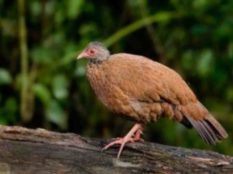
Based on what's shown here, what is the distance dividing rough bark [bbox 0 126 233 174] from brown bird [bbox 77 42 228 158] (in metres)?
0.22

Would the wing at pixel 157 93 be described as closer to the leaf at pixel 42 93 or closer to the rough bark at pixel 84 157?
the rough bark at pixel 84 157

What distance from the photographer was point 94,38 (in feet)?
26.3

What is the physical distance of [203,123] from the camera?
5285 millimetres

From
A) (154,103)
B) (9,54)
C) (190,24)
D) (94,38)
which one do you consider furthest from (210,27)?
(154,103)

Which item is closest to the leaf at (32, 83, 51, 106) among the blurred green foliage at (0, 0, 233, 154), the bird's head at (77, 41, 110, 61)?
the blurred green foliage at (0, 0, 233, 154)

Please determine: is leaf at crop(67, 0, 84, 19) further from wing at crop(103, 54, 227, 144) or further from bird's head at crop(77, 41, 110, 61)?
wing at crop(103, 54, 227, 144)

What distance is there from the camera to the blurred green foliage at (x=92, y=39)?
7863 millimetres

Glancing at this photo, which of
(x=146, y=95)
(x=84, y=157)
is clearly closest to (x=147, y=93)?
(x=146, y=95)

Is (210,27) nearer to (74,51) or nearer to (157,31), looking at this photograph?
(157,31)

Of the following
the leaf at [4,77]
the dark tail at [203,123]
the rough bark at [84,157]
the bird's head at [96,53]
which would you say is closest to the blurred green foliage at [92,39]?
the leaf at [4,77]

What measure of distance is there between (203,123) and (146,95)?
0.30 metres

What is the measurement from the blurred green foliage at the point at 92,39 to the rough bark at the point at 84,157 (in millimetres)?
2598

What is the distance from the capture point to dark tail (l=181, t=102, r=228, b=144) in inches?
207

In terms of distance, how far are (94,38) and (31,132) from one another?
313 centimetres
